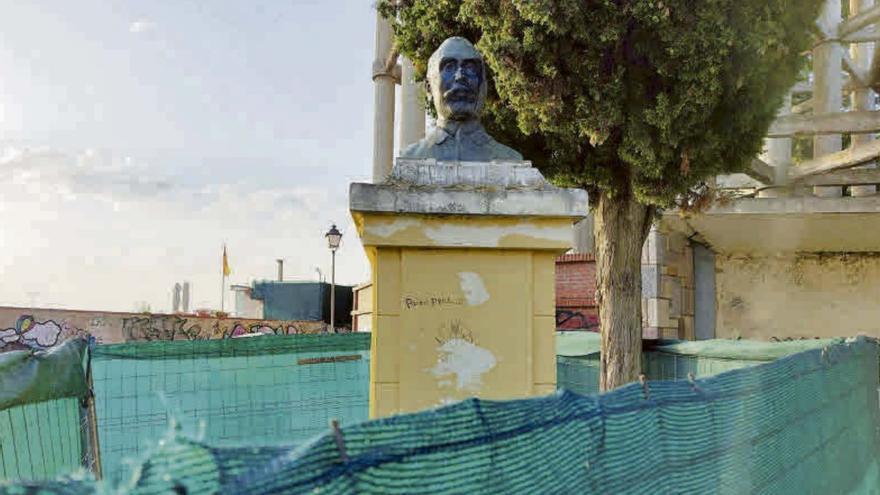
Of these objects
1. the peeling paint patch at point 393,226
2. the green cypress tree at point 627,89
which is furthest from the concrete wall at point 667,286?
the peeling paint patch at point 393,226

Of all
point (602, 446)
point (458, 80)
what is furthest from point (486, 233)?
point (602, 446)

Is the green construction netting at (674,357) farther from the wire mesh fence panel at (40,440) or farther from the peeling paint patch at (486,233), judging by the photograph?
the wire mesh fence panel at (40,440)

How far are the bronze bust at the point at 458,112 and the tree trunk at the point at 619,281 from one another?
524cm

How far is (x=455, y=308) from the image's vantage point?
150 inches

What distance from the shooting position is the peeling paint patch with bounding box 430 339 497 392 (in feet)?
12.4

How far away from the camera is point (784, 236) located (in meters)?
16.1

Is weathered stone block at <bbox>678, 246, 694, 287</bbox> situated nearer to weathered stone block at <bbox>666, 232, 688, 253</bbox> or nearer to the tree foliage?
weathered stone block at <bbox>666, 232, 688, 253</bbox>

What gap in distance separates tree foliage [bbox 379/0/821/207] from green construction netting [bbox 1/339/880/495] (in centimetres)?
395

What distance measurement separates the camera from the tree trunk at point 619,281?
28.8 feet

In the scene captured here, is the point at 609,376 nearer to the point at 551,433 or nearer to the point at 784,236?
the point at 551,433

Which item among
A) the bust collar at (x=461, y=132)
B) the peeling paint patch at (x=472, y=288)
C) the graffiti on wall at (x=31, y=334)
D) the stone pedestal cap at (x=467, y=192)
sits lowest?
the graffiti on wall at (x=31, y=334)

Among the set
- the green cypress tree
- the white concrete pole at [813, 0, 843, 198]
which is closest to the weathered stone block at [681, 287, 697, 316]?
the white concrete pole at [813, 0, 843, 198]

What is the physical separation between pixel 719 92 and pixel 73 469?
6.88 metres

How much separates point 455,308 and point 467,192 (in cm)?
58
